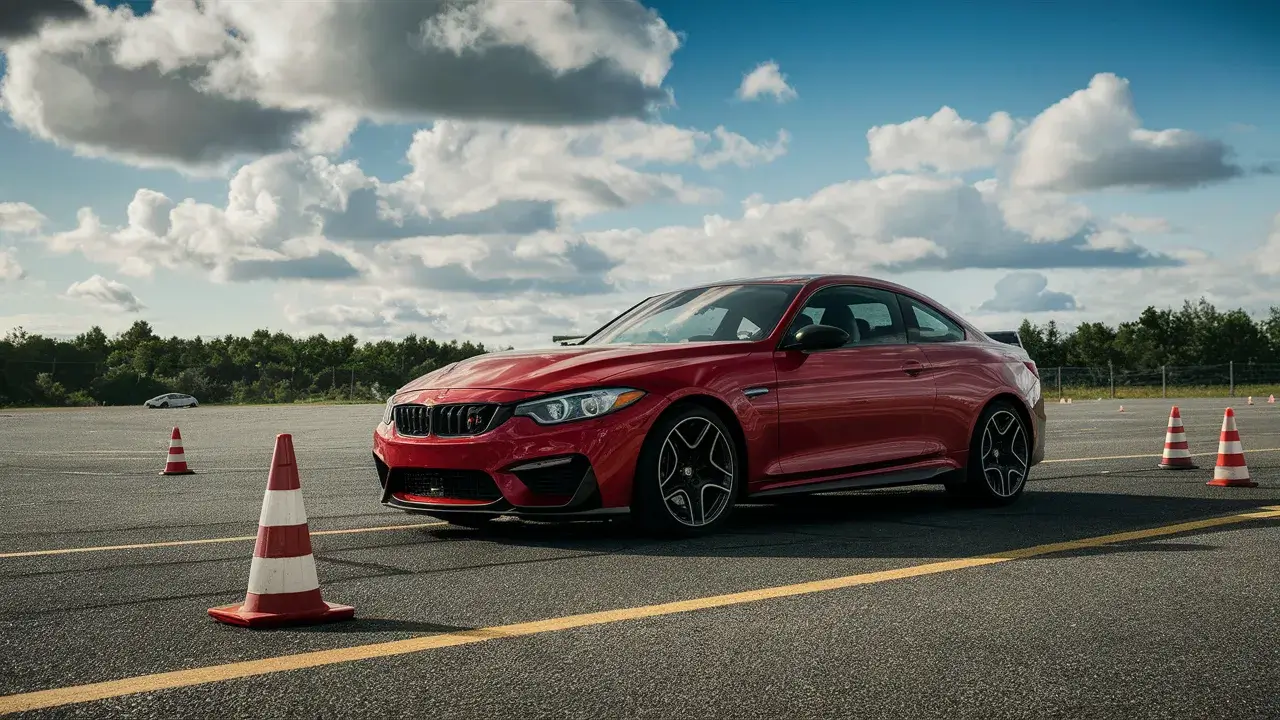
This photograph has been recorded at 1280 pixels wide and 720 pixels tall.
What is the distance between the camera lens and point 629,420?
22.4 feet

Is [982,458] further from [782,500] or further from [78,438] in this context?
[78,438]

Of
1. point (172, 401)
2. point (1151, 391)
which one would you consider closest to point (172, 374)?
point (172, 401)

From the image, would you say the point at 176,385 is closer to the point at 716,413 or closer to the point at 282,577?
the point at 716,413

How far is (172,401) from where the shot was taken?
73.5m

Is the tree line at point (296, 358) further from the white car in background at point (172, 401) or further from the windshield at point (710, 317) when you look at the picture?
the windshield at point (710, 317)

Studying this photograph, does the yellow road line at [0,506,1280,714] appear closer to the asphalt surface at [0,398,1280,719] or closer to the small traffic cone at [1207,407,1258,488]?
the asphalt surface at [0,398,1280,719]

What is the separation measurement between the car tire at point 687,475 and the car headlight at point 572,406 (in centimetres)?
28

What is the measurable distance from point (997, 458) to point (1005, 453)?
4.9 inches

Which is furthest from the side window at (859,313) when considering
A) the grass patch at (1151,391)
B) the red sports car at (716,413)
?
the grass patch at (1151,391)

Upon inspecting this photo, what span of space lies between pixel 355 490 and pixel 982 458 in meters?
5.24

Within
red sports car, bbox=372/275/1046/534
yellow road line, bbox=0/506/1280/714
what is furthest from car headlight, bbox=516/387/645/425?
yellow road line, bbox=0/506/1280/714

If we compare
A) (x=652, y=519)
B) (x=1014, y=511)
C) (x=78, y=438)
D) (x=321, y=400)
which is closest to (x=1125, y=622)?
(x=652, y=519)

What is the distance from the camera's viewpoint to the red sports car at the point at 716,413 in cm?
679

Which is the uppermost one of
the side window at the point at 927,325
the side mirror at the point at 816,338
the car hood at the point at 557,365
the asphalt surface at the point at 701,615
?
the side window at the point at 927,325
